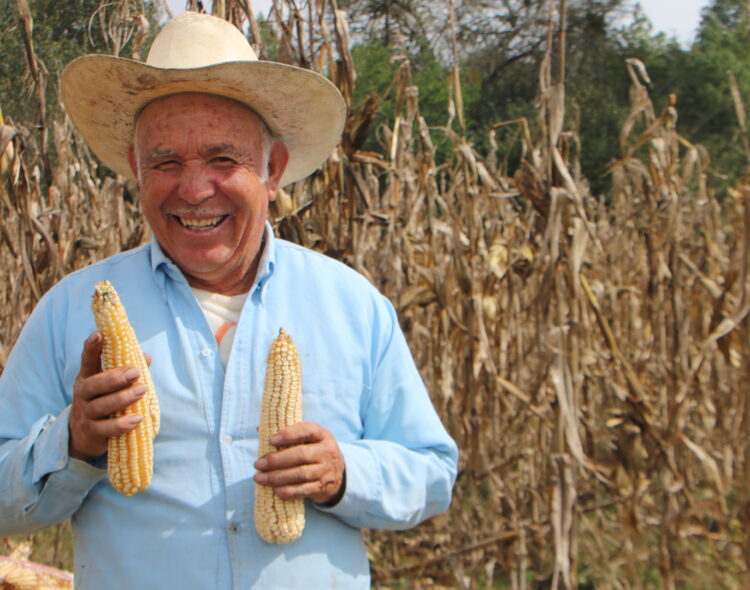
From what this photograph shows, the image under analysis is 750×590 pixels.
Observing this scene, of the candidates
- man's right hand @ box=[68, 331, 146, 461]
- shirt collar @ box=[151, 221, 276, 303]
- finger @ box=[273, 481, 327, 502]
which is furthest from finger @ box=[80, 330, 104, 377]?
finger @ box=[273, 481, 327, 502]

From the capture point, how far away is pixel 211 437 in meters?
1.64

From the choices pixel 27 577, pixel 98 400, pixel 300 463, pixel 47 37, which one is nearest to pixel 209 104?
pixel 98 400

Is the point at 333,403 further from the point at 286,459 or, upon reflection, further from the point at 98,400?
the point at 98,400

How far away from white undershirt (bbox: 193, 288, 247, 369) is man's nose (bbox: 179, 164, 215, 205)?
Answer: 0.72ft

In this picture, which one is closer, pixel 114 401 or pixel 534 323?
pixel 114 401

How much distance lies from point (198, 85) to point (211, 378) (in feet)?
2.06

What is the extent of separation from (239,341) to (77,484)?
41cm

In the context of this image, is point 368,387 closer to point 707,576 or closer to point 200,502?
point 200,502

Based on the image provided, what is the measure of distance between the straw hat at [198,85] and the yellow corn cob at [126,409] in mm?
524

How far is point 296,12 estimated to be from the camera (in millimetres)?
2920

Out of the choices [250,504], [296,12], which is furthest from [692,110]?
[250,504]

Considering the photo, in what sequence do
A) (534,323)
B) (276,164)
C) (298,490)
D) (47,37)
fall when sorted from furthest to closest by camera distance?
1. (534,323)
2. (47,37)
3. (276,164)
4. (298,490)

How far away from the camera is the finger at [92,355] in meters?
1.47

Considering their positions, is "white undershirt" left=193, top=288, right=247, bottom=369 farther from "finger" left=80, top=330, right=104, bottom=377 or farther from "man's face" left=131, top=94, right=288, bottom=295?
"finger" left=80, top=330, right=104, bottom=377
